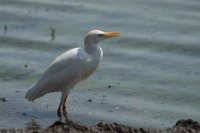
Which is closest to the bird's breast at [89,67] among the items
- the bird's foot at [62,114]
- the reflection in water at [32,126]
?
the bird's foot at [62,114]

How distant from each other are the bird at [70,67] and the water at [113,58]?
314mm

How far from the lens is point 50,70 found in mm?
10219

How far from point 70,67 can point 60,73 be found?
0.16 m

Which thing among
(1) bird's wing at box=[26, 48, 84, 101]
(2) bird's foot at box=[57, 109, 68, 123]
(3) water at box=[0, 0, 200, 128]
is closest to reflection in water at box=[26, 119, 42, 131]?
(3) water at box=[0, 0, 200, 128]

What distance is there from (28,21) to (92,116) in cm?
453

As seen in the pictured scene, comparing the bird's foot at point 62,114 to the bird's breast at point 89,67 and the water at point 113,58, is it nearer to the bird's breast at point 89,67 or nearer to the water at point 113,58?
the water at point 113,58

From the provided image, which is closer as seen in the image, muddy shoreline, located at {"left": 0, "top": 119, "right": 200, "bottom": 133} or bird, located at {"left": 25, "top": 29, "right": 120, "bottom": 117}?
muddy shoreline, located at {"left": 0, "top": 119, "right": 200, "bottom": 133}

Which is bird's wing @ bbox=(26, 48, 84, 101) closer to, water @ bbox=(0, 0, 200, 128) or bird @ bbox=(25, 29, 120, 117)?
bird @ bbox=(25, 29, 120, 117)

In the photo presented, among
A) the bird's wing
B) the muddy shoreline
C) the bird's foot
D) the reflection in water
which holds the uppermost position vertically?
the bird's wing

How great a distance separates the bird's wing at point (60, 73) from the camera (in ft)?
33.2

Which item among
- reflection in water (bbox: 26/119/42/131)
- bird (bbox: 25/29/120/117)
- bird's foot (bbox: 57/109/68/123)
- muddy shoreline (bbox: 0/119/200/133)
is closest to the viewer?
muddy shoreline (bbox: 0/119/200/133)

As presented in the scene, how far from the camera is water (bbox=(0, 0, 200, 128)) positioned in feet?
33.5

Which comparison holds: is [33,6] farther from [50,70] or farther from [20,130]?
[20,130]

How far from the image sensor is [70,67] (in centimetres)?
1016
